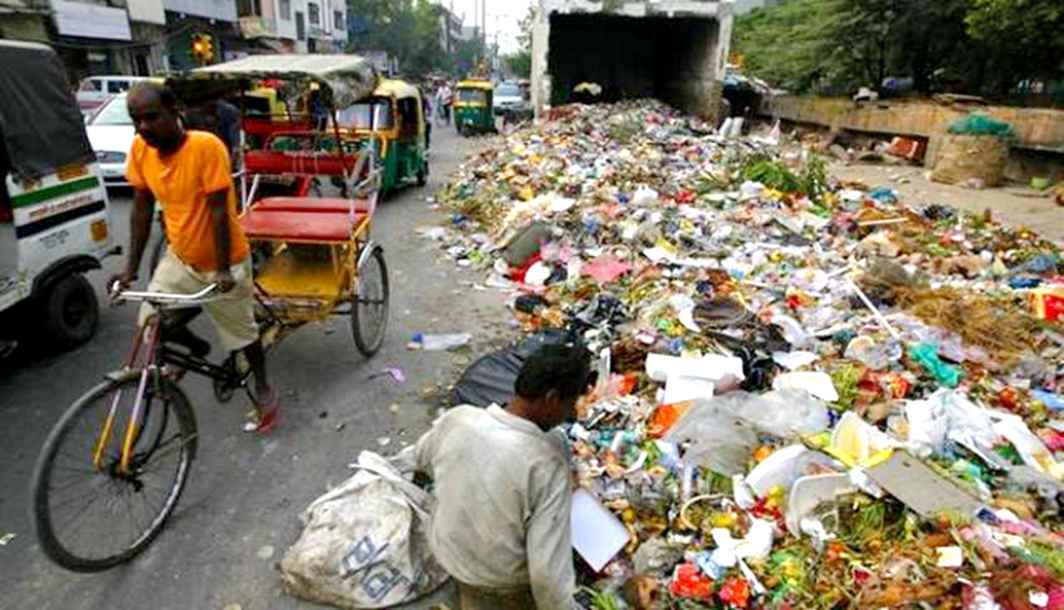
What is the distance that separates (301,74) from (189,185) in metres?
1.62

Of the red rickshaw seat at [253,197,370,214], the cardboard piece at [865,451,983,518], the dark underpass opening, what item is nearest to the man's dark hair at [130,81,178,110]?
the red rickshaw seat at [253,197,370,214]

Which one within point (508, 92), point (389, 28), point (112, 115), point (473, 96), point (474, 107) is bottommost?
point (474, 107)

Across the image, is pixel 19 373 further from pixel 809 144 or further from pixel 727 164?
pixel 809 144

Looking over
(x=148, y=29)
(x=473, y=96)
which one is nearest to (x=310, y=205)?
(x=473, y=96)

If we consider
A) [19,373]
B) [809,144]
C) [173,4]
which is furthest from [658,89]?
[19,373]

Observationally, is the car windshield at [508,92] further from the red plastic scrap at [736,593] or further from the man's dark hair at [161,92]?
the red plastic scrap at [736,593]

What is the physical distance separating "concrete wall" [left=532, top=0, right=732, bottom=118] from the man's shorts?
18528mm

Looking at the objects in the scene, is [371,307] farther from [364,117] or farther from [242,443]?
[364,117]

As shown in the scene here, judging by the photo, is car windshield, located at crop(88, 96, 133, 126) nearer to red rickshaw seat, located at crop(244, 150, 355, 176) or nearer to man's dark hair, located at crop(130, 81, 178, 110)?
red rickshaw seat, located at crop(244, 150, 355, 176)

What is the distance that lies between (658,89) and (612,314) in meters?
24.4

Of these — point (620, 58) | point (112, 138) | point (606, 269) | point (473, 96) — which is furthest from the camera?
point (620, 58)

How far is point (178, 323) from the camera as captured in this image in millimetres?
3230

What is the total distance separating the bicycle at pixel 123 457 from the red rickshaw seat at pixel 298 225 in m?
1.31

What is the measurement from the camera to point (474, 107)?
77.1 feet
